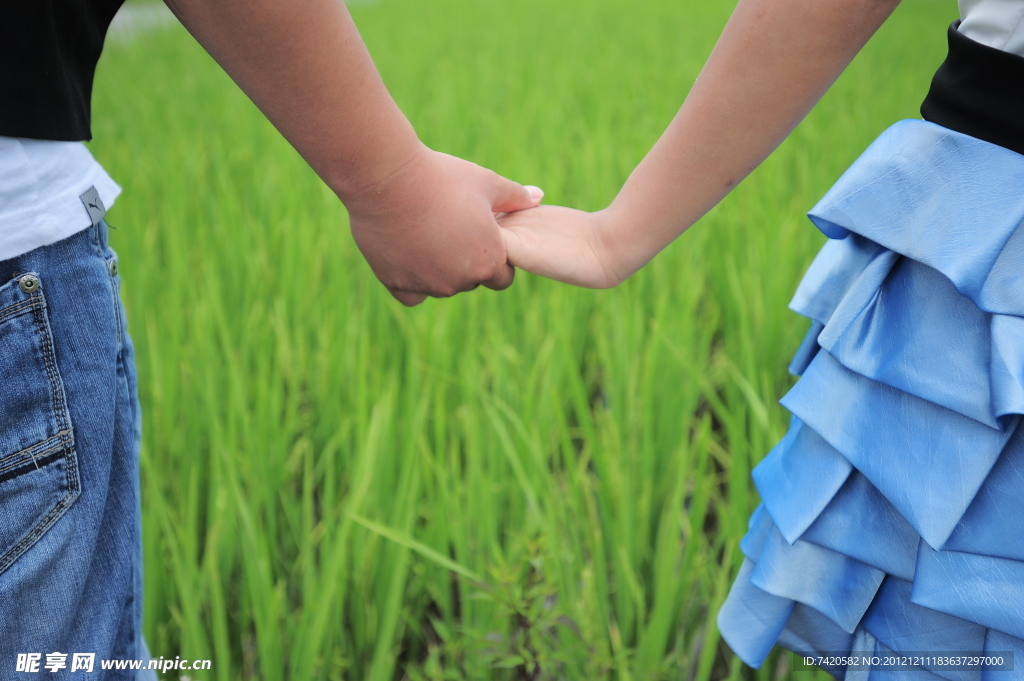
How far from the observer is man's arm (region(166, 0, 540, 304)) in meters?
0.42

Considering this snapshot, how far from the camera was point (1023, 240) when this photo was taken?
375 mm

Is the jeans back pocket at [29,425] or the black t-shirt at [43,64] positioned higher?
the black t-shirt at [43,64]

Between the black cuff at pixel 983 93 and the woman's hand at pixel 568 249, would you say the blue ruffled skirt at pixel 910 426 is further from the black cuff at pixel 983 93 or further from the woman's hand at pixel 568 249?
the woman's hand at pixel 568 249

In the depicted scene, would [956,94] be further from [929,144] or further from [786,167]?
[786,167]

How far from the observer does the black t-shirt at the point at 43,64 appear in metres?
0.34

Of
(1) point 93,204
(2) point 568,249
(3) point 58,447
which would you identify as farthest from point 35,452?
(2) point 568,249

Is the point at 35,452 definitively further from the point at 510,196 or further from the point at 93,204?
the point at 510,196

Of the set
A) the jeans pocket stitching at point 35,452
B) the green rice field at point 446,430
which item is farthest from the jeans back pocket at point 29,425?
the green rice field at point 446,430

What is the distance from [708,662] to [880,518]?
12.0 inches

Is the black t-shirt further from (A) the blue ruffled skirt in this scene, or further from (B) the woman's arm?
(A) the blue ruffled skirt

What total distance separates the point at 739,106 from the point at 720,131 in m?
0.02

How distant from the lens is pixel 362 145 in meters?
0.48

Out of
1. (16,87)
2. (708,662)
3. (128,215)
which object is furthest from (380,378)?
(128,215)

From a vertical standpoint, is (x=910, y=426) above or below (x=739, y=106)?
below
